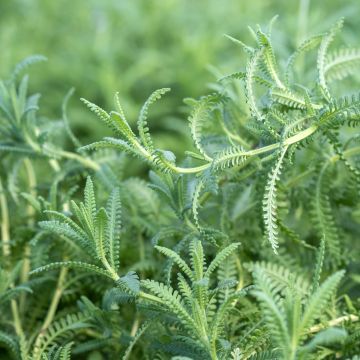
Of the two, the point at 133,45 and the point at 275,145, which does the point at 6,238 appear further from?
the point at 133,45

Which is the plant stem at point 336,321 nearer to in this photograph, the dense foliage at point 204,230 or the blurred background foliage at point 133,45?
the dense foliage at point 204,230

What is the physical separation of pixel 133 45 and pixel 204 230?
4.16 ft

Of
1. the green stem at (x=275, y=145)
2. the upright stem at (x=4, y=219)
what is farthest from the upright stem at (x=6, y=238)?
the green stem at (x=275, y=145)

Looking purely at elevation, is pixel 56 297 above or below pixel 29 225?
below

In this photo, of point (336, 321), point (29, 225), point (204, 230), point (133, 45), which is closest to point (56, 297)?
A: point (29, 225)

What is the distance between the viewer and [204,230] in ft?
2.66

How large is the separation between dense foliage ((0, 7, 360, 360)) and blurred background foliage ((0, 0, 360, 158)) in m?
0.60

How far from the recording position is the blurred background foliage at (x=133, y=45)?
1.75m

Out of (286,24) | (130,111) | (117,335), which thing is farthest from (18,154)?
(286,24)

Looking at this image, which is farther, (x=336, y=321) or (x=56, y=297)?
(x=56, y=297)

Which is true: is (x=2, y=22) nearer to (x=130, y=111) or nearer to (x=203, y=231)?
(x=130, y=111)

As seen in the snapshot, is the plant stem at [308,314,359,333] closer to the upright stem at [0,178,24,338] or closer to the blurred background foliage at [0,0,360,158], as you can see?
the upright stem at [0,178,24,338]

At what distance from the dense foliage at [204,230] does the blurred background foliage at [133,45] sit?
0.60 metres

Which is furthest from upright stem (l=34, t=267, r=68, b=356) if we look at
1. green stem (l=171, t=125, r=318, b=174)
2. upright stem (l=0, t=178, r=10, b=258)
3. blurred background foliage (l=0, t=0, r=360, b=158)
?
blurred background foliage (l=0, t=0, r=360, b=158)
